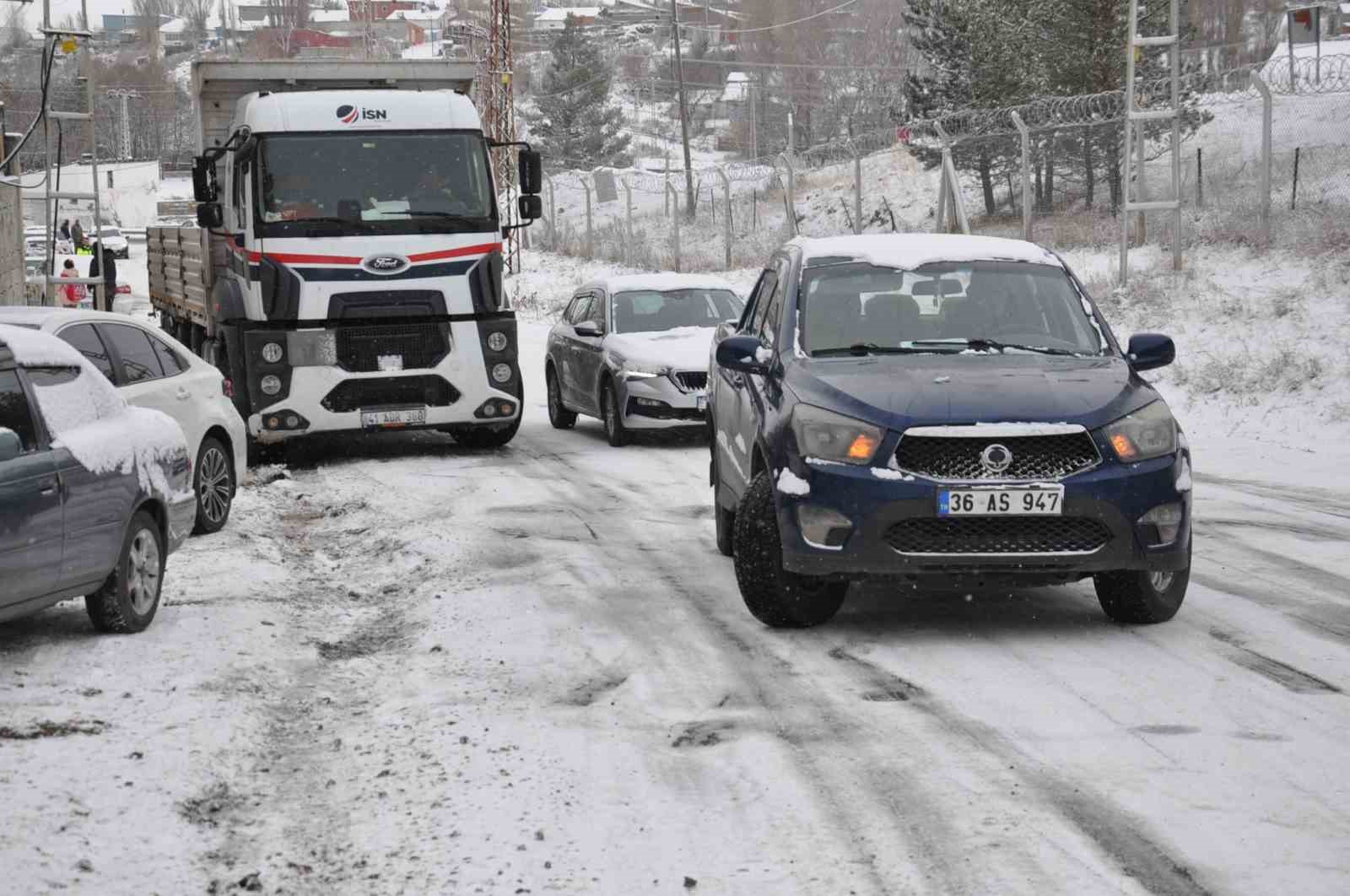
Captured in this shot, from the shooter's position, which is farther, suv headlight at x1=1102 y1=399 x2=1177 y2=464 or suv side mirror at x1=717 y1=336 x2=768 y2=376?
suv side mirror at x1=717 y1=336 x2=768 y2=376

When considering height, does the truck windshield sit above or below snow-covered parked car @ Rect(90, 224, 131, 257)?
above

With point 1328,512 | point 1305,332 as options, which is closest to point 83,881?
point 1328,512

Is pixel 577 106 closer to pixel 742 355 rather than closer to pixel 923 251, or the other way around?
pixel 923 251

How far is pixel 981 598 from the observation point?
8727 mm

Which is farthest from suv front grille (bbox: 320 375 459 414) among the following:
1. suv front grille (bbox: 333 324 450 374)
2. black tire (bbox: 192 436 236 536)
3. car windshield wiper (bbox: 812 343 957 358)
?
car windshield wiper (bbox: 812 343 957 358)

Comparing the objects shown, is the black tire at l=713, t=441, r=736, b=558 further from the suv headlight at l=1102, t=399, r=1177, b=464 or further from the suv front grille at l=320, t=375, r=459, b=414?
the suv front grille at l=320, t=375, r=459, b=414

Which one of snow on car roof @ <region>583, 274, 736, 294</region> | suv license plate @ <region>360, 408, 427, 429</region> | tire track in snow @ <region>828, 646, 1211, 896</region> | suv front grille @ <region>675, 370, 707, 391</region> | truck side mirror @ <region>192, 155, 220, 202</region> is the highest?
truck side mirror @ <region>192, 155, 220, 202</region>

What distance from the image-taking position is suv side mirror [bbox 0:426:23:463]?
698 cm

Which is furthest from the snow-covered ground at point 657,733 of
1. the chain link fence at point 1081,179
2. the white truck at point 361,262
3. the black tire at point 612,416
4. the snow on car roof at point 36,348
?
the chain link fence at point 1081,179

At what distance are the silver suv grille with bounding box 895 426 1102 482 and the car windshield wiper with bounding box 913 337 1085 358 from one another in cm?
116

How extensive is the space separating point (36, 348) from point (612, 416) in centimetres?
879

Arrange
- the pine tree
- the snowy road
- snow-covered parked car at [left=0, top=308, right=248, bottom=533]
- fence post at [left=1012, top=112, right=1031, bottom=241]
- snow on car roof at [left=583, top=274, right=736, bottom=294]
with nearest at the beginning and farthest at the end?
the snowy road, snow-covered parked car at [left=0, top=308, right=248, bottom=533], snow on car roof at [left=583, top=274, right=736, bottom=294], fence post at [left=1012, top=112, right=1031, bottom=241], the pine tree

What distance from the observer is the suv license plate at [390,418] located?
1571 cm

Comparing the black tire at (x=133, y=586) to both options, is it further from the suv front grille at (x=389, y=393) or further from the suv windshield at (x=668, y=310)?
the suv windshield at (x=668, y=310)
